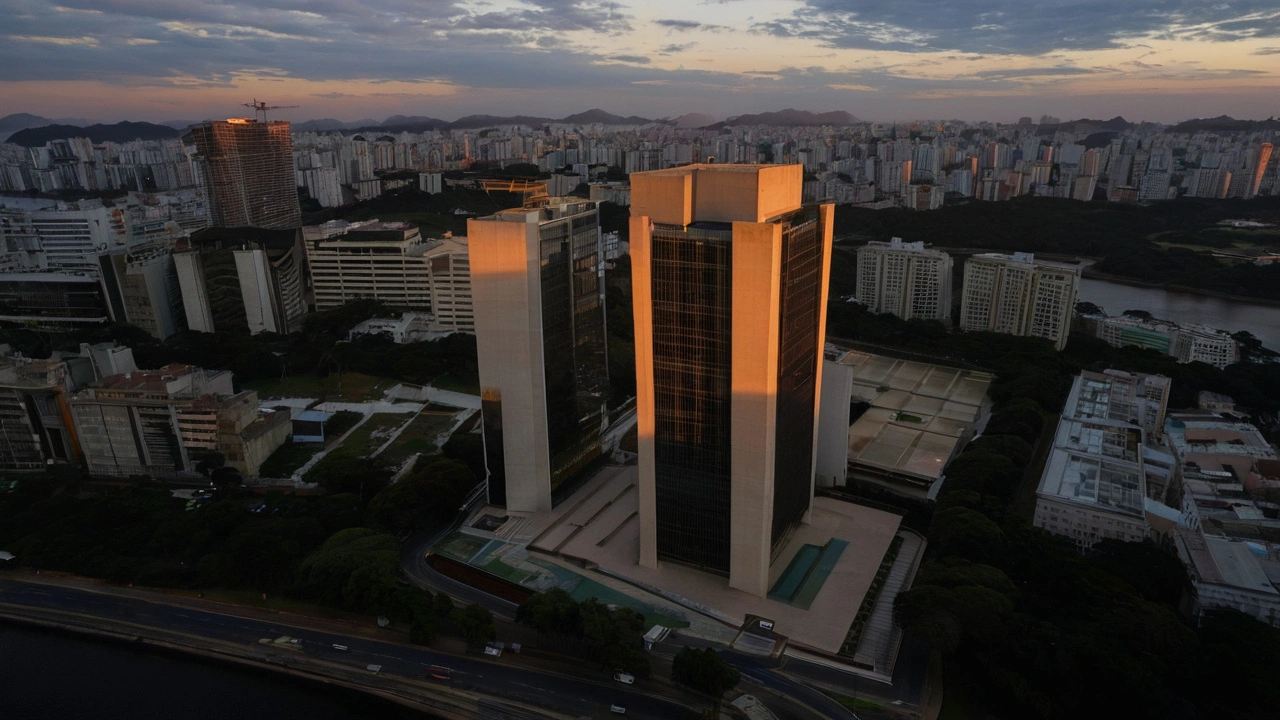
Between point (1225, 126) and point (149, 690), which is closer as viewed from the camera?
point (149, 690)

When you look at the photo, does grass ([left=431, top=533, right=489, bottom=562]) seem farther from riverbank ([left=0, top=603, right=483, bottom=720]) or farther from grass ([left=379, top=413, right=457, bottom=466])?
grass ([left=379, top=413, right=457, bottom=466])

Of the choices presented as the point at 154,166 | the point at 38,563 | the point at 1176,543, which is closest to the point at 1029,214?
the point at 1176,543

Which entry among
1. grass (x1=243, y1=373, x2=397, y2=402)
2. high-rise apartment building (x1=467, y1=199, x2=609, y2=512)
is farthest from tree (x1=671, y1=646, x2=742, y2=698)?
grass (x1=243, y1=373, x2=397, y2=402)

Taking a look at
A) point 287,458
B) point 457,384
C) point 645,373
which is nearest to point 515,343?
point 645,373

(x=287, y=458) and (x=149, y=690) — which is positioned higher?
(x=287, y=458)

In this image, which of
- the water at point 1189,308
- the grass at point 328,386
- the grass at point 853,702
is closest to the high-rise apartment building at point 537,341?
the grass at point 853,702

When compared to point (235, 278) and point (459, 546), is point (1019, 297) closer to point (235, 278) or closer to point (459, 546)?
point (459, 546)

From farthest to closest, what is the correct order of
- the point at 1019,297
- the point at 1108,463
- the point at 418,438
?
the point at 1019,297 → the point at 418,438 → the point at 1108,463
